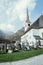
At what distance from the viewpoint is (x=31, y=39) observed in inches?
1874

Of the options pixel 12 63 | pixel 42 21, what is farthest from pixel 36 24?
pixel 12 63

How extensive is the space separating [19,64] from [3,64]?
1.43 metres

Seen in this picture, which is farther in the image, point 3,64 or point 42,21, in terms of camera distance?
point 42,21

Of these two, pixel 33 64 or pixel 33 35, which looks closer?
pixel 33 64

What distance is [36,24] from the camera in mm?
51062

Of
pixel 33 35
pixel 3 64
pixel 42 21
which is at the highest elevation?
pixel 42 21

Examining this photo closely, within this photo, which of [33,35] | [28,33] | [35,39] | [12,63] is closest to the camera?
[12,63]

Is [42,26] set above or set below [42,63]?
above

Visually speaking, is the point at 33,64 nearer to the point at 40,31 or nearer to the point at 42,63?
the point at 42,63

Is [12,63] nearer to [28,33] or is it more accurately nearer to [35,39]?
[35,39]

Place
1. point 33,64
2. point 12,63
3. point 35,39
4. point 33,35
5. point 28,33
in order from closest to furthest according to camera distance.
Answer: point 33,64 → point 12,63 → point 35,39 → point 33,35 → point 28,33

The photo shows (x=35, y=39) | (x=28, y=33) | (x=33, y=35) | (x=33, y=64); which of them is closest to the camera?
(x=33, y=64)

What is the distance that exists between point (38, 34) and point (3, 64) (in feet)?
113

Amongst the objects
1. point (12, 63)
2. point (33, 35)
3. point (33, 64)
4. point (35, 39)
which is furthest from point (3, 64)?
point (33, 35)
